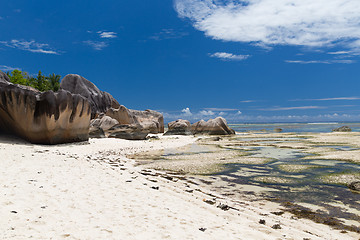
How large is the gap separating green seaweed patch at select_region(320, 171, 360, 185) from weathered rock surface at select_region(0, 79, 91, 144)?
727 inches

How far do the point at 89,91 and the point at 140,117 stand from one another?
1229 centimetres

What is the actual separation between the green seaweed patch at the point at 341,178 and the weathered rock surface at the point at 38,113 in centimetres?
1847

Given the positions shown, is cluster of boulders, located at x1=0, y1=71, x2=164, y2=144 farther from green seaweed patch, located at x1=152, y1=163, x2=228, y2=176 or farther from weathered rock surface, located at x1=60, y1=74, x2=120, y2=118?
weathered rock surface, located at x1=60, y1=74, x2=120, y2=118

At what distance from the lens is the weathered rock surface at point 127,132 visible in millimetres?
30156

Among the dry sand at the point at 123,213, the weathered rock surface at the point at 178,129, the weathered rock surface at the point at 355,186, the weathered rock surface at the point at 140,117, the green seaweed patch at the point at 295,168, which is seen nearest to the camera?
the dry sand at the point at 123,213

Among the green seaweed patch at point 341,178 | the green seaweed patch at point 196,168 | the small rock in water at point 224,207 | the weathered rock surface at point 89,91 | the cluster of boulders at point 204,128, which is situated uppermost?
the weathered rock surface at point 89,91

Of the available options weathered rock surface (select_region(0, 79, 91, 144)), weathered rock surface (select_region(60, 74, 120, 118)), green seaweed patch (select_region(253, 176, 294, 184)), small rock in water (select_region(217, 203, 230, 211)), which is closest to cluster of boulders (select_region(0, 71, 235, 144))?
weathered rock surface (select_region(0, 79, 91, 144))

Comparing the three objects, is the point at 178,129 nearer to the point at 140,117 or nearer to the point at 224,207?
the point at 140,117

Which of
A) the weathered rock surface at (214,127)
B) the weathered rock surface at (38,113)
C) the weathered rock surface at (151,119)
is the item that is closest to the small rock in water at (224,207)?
the weathered rock surface at (38,113)

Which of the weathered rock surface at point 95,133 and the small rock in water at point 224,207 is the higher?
the weathered rock surface at point 95,133

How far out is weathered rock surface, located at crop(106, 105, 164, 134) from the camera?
42.4 meters

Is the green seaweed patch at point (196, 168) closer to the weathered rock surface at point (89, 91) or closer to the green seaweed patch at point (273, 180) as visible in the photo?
the green seaweed patch at point (273, 180)

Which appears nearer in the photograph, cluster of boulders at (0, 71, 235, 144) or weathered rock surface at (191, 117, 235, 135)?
cluster of boulders at (0, 71, 235, 144)

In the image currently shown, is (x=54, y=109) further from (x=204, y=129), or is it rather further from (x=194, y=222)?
(x=204, y=129)
